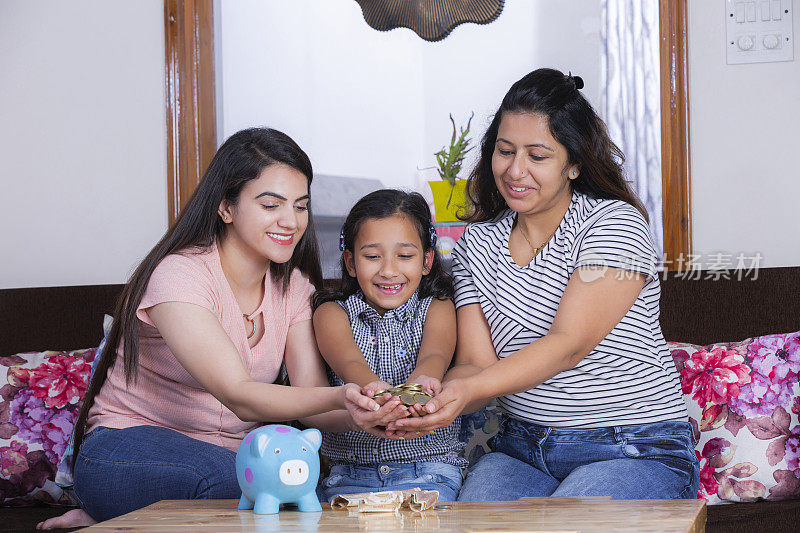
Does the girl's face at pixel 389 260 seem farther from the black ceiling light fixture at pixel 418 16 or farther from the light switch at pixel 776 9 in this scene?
the light switch at pixel 776 9

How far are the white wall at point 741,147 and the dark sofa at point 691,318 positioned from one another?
0.47m

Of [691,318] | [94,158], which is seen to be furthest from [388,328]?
[94,158]

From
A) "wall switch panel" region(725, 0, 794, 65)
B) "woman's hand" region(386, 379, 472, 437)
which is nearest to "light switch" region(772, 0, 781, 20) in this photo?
"wall switch panel" region(725, 0, 794, 65)

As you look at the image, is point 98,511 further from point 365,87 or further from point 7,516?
point 365,87

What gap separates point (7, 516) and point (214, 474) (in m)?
0.70

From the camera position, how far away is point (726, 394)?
2.00 metres

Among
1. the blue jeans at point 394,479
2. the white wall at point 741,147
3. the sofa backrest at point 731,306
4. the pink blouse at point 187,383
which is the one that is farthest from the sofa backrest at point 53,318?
the white wall at point 741,147

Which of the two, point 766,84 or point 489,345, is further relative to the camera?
point 766,84

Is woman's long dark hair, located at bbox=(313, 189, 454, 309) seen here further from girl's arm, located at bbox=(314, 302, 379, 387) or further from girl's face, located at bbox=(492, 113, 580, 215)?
girl's face, located at bbox=(492, 113, 580, 215)

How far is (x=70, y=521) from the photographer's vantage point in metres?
1.79

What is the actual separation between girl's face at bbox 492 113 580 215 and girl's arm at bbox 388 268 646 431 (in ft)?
0.61

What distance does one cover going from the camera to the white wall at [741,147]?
2.61m

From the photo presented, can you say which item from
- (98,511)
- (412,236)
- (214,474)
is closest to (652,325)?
(412,236)

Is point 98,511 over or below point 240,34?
below
